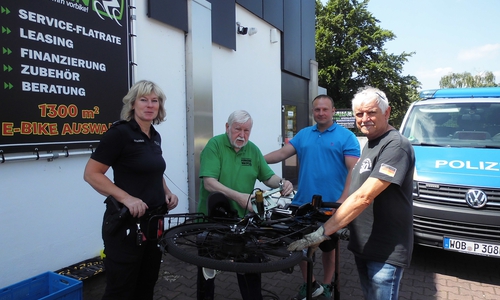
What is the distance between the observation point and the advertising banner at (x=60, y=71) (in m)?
3.26

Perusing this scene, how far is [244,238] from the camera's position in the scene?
1800 mm

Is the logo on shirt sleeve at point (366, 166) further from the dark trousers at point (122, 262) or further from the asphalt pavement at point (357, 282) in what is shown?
the asphalt pavement at point (357, 282)

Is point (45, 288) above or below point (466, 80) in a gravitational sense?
below

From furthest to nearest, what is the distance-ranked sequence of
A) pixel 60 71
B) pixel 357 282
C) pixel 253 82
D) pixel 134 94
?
pixel 253 82 < pixel 357 282 < pixel 60 71 < pixel 134 94

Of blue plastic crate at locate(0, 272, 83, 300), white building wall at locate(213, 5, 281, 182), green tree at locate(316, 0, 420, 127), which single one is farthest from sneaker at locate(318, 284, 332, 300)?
green tree at locate(316, 0, 420, 127)

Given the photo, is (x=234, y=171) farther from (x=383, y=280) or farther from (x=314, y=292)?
(x=314, y=292)

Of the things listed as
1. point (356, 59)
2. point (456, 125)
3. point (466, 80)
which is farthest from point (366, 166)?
point (466, 80)

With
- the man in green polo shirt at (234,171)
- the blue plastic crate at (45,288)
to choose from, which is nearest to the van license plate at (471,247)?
the man in green polo shirt at (234,171)

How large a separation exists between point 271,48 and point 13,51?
6.08 meters

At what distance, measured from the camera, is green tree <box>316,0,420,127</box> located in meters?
30.1

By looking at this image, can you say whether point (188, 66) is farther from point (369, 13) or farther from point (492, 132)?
point (369, 13)

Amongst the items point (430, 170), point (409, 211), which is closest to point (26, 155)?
point (409, 211)

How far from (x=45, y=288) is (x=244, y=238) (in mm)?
2171

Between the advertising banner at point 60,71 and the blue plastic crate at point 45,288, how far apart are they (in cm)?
122
